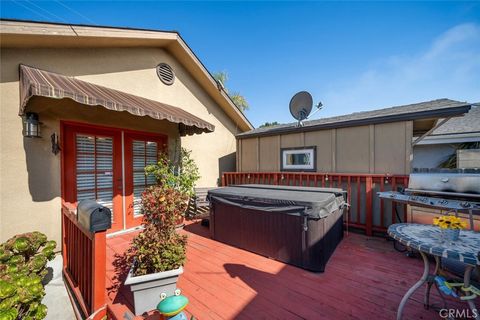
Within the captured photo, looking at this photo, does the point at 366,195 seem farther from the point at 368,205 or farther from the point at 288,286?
the point at 288,286

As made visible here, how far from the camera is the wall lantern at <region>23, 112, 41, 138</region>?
316cm

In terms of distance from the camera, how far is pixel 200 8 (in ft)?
20.3

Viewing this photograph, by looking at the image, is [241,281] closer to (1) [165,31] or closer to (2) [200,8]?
(1) [165,31]

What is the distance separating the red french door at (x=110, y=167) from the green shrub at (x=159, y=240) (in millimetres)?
2502

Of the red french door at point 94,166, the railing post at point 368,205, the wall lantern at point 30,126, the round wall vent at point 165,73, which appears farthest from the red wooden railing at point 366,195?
the wall lantern at point 30,126

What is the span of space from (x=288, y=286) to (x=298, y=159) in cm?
409

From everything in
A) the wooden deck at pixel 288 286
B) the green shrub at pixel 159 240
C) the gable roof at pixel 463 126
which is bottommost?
the wooden deck at pixel 288 286

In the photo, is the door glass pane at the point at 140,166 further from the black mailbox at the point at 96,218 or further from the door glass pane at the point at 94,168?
the black mailbox at the point at 96,218

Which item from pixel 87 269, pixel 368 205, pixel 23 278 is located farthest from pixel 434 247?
pixel 23 278

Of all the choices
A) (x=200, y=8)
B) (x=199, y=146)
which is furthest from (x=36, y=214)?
(x=200, y=8)

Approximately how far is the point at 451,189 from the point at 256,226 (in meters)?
3.47

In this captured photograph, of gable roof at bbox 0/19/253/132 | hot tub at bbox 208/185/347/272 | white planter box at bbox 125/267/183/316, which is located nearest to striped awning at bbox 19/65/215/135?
gable roof at bbox 0/19/253/132

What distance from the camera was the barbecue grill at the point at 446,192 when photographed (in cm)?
296

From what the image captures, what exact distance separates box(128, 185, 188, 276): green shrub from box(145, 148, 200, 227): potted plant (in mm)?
2142
